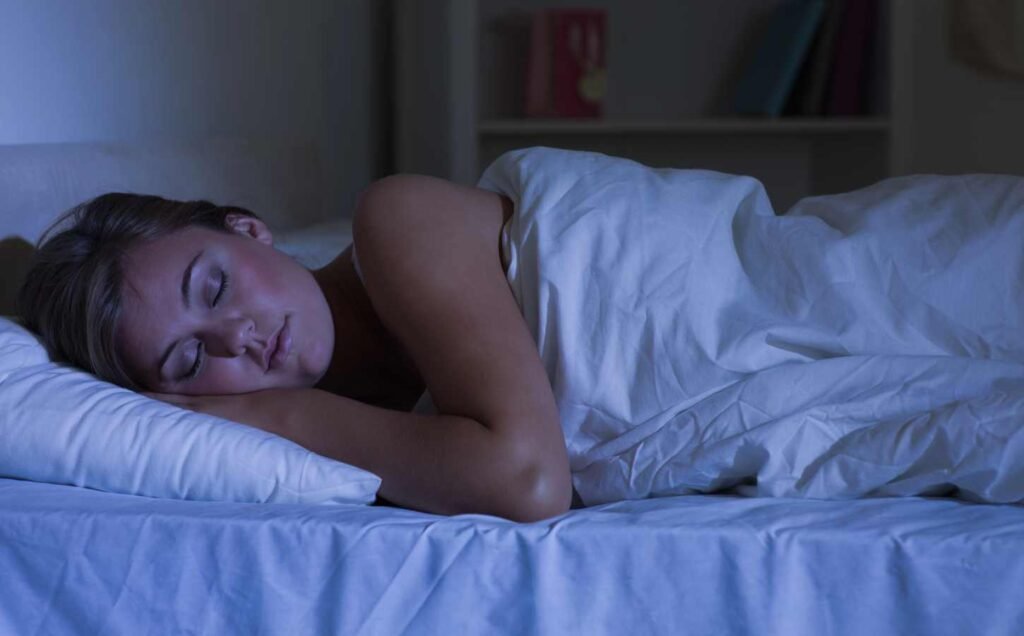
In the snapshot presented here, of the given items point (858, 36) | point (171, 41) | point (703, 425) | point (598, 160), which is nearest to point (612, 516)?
point (703, 425)

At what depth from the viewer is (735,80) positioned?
11.0 ft

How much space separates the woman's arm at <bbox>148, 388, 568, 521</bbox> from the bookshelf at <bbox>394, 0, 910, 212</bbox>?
6.42ft

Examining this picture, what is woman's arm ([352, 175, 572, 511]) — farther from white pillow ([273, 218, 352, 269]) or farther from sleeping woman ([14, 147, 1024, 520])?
white pillow ([273, 218, 352, 269])

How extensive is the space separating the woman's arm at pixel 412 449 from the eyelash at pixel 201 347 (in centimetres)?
3

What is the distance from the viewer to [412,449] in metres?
1.06

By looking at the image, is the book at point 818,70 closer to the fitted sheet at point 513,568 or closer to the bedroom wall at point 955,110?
the bedroom wall at point 955,110

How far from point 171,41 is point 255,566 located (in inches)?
53.6

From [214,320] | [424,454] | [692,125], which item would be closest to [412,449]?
[424,454]

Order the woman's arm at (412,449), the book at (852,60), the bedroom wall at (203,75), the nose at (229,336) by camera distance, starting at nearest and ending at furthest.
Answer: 1. the woman's arm at (412,449)
2. the nose at (229,336)
3. the bedroom wall at (203,75)
4. the book at (852,60)

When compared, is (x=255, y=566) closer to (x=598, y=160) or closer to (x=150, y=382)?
(x=150, y=382)

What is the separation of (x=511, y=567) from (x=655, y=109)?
2.61 m

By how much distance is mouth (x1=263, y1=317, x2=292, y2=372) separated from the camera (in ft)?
3.81

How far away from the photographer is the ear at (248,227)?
1268 mm

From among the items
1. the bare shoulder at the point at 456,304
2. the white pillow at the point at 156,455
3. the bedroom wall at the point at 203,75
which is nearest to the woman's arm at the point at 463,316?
the bare shoulder at the point at 456,304
